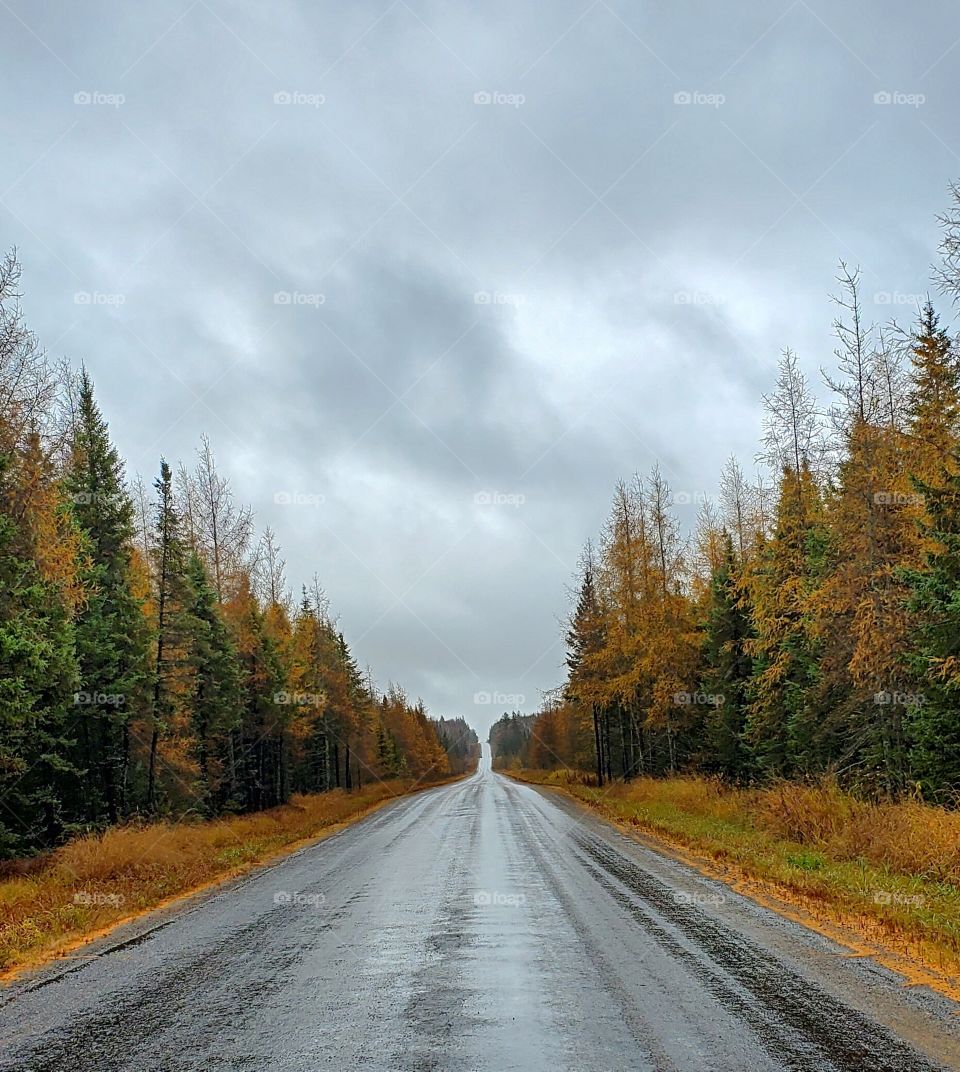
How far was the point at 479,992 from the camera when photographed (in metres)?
6.42

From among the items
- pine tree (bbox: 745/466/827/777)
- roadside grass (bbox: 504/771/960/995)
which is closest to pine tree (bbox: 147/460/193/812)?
roadside grass (bbox: 504/771/960/995)

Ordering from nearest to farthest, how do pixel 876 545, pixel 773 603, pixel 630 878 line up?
pixel 630 878 → pixel 876 545 → pixel 773 603

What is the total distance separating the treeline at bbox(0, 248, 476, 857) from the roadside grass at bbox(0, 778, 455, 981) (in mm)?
2945

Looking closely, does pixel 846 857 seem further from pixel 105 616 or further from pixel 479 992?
pixel 105 616

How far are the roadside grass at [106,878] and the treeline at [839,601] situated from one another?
1362cm

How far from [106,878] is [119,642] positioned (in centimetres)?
1033

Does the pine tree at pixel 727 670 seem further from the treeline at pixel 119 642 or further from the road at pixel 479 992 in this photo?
the road at pixel 479 992

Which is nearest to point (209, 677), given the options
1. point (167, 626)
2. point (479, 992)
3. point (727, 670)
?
point (167, 626)

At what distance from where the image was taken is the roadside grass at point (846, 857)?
8.70 m

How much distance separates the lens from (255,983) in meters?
6.93

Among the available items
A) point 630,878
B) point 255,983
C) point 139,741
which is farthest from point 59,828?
point 255,983

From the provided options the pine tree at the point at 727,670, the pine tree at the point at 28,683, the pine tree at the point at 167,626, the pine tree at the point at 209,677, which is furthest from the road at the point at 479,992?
the pine tree at the point at 727,670

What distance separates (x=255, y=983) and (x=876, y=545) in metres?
15.8

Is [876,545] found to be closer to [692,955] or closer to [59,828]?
[692,955]
